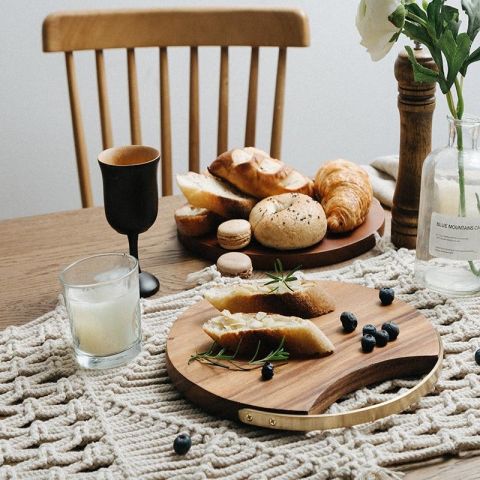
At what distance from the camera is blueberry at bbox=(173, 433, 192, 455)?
82cm

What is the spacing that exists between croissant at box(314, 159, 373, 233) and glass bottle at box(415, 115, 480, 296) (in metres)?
0.17

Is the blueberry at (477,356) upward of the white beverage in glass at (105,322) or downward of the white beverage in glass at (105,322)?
downward

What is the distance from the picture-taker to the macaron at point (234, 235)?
1.25 meters

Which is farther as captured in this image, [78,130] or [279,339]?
[78,130]

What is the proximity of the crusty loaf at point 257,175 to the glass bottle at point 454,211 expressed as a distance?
0.29 metres

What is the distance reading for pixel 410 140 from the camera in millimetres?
1263

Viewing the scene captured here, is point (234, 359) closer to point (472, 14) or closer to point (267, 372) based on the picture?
point (267, 372)

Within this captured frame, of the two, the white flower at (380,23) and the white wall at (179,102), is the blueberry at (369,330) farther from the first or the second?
the white wall at (179,102)

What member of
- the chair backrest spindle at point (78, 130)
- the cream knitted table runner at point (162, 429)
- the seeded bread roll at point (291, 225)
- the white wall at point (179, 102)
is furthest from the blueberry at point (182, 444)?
the white wall at point (179, 102)

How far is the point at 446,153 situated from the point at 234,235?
1.16ft

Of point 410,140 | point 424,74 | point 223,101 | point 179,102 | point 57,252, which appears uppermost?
point 424,74

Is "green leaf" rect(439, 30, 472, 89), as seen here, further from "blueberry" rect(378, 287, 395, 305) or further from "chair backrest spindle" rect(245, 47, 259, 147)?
"chair backrest spindle" rect(245, 47, 259, 147)

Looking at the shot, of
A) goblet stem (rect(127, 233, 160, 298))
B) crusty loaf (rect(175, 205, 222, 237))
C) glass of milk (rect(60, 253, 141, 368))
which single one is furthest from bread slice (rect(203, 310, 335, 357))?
crusty loaf (rect(175, 205, 222, 237))

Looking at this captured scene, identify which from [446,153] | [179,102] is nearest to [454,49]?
[446,153]
